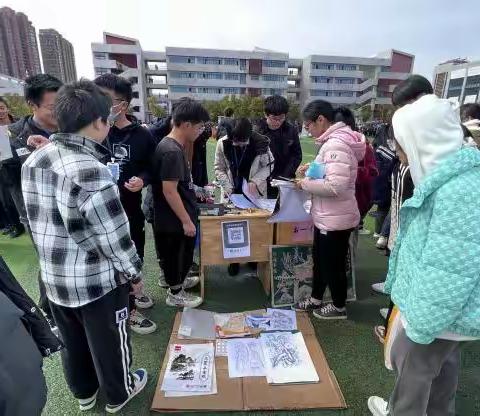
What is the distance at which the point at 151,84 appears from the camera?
4797cm

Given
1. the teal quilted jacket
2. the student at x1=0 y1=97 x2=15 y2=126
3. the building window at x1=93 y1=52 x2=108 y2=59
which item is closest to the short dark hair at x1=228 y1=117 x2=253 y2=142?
the teal quilted jacket

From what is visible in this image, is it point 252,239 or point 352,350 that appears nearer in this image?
point 352,350

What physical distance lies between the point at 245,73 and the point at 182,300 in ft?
167

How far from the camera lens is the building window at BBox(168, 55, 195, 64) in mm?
45562

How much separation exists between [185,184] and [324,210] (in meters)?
1.06

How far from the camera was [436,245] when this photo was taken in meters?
1.06

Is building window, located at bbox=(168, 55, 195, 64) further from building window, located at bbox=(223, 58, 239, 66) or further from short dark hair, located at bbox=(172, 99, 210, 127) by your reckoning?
short dark hair, located at bbox=(172, 99, 210, 127)

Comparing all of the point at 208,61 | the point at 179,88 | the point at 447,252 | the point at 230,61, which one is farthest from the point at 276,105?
the point at 230,61

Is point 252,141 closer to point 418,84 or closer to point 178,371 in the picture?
point 418,84

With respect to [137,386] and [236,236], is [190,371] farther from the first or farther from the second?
[236,236]

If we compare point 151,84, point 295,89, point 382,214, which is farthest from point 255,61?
point 382,214

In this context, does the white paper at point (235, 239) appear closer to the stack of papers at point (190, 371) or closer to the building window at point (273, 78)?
the stack of papers at point (190, 371)

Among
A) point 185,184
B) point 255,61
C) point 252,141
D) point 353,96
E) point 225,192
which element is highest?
point 255,61

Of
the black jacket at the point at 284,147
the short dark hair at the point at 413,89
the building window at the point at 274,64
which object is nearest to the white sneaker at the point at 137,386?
the black jacket at the point at 284,147
